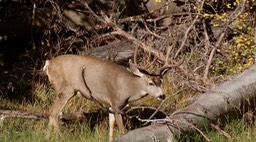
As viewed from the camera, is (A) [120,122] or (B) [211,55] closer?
(A) [120,122]

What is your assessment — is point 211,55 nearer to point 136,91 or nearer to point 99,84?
point 136,91

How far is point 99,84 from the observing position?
791cm

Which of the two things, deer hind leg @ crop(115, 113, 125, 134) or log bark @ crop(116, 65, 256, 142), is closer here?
log bark @ crop(116, 65, 256, 142)

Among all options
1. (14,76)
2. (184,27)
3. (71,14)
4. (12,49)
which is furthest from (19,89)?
(184,27)

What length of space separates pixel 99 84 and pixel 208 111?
1484mm

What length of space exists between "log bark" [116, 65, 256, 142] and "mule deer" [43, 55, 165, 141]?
682mm

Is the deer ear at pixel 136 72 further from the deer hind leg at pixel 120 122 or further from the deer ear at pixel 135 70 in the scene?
the deer hind leg at pixel 120 122

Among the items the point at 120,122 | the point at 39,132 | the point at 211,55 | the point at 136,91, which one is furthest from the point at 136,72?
the point at 211,55

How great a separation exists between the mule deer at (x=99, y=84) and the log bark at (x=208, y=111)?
2.24 ft

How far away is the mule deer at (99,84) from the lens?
7.80m

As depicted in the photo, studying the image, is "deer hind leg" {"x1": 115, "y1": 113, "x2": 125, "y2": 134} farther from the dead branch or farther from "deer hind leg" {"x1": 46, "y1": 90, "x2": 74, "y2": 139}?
the dead branch

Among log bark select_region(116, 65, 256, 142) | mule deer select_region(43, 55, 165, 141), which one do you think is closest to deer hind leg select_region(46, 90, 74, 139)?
mule deer select_region(43, 55, 165, 141)

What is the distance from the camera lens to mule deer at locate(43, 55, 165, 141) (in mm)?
7805

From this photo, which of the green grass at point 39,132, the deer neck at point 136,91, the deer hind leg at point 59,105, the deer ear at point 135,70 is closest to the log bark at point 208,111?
the deer neck at point 136,91
